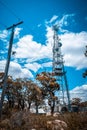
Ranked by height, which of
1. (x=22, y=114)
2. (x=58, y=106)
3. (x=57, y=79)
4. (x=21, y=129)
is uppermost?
(x=57, y=79)

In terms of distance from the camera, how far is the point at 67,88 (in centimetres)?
3984

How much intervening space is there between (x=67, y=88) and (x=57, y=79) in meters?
3.31

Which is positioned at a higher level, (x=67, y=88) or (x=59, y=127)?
(x=67, y=88)

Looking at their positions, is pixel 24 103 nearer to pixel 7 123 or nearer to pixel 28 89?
pixel 28 89

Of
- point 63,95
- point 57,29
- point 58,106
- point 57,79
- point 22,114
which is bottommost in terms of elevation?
point 22,114

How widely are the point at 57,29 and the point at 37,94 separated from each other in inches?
710

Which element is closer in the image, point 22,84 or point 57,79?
point 22,84

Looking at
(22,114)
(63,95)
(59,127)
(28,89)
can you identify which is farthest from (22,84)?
(59,127)

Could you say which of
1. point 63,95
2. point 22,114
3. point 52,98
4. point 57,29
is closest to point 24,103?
point 52,98

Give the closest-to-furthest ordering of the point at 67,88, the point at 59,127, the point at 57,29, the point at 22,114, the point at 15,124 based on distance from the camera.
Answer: the point at 59,127
the point at 15,124
the point at 22,114
the point at 67,88
the point at 57,29

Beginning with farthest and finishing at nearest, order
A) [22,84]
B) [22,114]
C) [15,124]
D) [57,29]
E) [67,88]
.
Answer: [57,29], [67,88], [22,84], [22,114], [15,124]

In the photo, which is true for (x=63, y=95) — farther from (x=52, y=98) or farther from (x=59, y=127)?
(x=59, y=127)

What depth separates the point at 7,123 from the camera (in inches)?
422

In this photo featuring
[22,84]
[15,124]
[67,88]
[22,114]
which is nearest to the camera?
[15,124]
